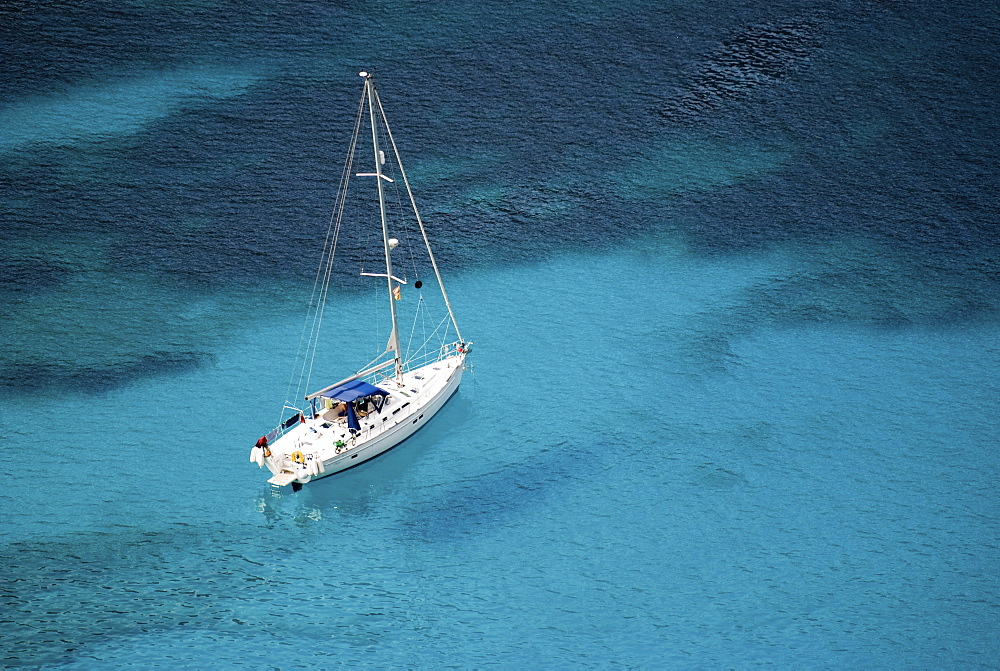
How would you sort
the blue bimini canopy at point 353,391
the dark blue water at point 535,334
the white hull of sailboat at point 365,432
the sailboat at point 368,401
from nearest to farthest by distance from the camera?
the dark blue water at point 535,334
the white hull of sailboat at point 365,432
the sailboat at point 368,401
the blue bimini canopy at point 353,391

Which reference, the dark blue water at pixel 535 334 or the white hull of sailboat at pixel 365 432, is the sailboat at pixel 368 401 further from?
the dark blue water at pixel 535 334

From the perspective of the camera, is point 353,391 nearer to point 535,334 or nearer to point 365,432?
point 365,432

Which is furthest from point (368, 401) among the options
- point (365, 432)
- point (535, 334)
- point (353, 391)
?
point (535, 334)

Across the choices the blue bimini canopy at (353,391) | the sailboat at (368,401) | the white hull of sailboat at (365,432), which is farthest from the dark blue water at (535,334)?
the blue bimini canopy at (353,391)

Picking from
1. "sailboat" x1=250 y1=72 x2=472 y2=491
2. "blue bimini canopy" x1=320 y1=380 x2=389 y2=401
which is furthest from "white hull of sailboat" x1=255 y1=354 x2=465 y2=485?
"blue bimini canopy" x1=320 y1=380 x2=389 y2=401

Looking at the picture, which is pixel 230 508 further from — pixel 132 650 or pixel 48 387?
pixel 48 387

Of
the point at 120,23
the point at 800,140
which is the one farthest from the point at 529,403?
the point at 120,23

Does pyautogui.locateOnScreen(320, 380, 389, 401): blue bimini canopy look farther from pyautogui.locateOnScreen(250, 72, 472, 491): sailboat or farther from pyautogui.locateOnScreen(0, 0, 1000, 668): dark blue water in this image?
pyautogui.locateOnScreen(0, 0, 1000, 668): dark blue water
